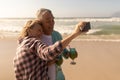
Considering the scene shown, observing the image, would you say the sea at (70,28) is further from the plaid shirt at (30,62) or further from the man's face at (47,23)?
the plaid shirt at (30,62)

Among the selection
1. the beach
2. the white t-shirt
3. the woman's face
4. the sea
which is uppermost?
the woman's face

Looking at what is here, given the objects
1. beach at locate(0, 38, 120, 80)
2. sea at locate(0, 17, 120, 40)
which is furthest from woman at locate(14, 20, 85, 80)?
sea at locate(0, 17, 120, 40)

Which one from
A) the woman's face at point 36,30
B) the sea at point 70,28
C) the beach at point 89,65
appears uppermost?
the woman's face at point 36,30

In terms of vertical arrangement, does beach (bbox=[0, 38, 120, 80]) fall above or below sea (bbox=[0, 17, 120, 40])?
above

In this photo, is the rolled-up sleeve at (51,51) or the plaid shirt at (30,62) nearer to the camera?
the rolled-up sleeve at (51,51)

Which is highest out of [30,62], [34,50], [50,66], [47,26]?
[47,26]

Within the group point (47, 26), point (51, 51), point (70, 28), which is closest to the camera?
point (51, 51)

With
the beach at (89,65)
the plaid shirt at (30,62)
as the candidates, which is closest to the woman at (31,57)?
the plaid shirt at (30,62)

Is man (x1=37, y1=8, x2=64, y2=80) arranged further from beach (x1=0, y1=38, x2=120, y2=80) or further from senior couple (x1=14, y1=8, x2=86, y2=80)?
beach (x1=0, y1=38, x2=120, y2=80)

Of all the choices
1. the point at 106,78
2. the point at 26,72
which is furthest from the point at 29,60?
the point at 106,78

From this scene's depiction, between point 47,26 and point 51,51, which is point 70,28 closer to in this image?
point 47,26

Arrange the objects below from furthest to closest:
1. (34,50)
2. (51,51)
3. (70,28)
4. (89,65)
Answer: (70,28) → (89,65) → (34,50) → (51,51)

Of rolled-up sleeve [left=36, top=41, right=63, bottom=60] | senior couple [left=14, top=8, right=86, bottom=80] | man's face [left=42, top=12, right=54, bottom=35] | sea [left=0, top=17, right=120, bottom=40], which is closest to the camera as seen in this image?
rolled-up sleeve [left=36, top=41, right=63, bottom=60]

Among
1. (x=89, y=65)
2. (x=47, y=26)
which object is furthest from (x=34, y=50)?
(x=89, y=65)
